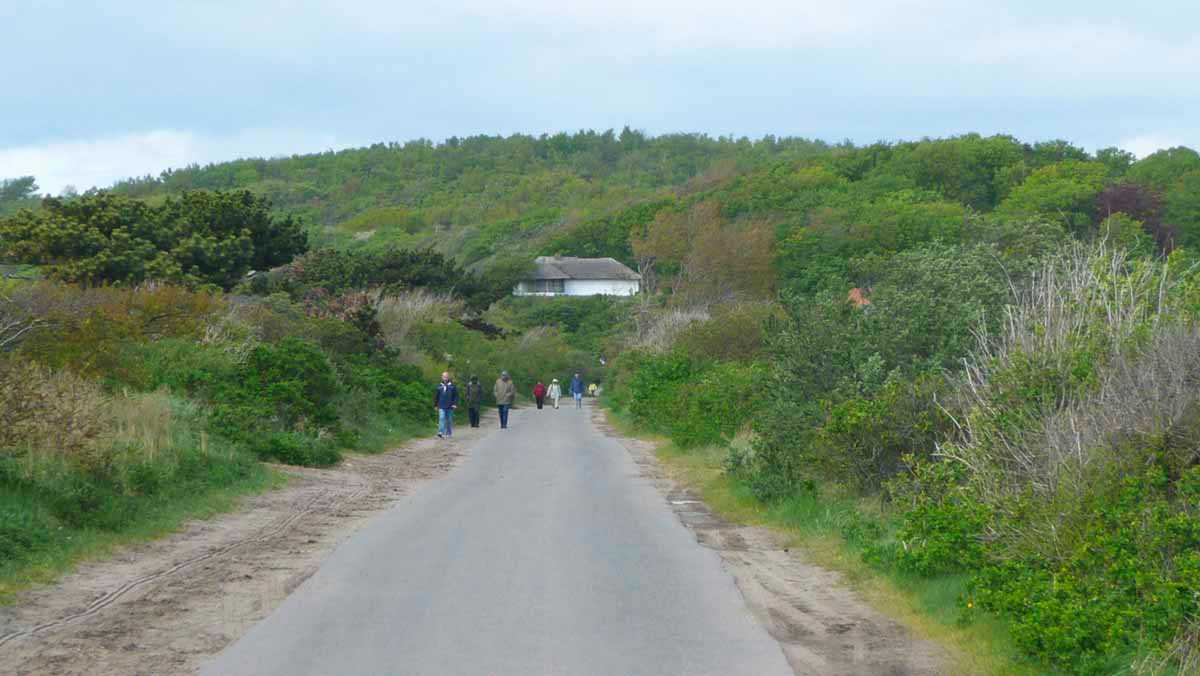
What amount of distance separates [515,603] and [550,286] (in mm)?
94037

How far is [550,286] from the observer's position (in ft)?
341

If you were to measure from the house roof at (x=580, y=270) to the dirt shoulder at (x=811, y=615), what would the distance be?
87901 millimetres

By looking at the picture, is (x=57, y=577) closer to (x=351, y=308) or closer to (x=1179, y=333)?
(x=1179, y=333)

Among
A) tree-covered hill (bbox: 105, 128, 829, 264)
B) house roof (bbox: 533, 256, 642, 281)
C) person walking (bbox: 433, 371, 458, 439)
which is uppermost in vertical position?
tree-covered hill (bbox: 105, 128, 829, 264)

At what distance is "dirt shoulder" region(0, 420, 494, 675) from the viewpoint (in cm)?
841

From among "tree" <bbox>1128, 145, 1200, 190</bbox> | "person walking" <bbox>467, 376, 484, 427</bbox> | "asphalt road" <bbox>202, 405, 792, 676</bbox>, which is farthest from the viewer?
"tree" <bbox>1128, 145, 1200, 190</bbox>

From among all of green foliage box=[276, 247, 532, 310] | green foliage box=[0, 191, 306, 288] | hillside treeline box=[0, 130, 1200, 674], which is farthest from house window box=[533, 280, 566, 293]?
green foliage box=[0, 191, 306, 288]

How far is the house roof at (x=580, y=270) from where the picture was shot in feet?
338

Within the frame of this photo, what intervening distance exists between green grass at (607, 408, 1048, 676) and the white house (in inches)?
3227

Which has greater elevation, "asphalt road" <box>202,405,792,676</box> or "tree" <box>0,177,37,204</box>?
"tree" <box>0,177,37,204</box>

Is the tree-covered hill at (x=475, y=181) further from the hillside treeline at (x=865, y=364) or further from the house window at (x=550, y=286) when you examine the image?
the hillside treeline at (x=865, y=364)

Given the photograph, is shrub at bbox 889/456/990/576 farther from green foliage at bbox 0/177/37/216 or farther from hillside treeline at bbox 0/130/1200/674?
green foliage at bbox 0/177/37/216

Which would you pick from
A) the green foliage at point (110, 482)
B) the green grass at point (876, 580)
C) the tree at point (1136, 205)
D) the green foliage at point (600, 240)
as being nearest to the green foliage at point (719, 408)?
the green grass at point (876, 580)

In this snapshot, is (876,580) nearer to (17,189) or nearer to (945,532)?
(945,532)
